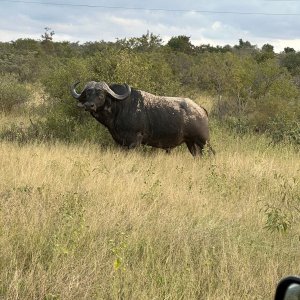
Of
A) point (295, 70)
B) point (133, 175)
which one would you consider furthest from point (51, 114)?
point (295, 70)

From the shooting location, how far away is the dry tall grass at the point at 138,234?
3.43m

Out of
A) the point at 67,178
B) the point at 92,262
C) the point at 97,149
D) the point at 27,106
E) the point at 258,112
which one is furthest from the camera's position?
the point at 27,106

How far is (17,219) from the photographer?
4.46 m

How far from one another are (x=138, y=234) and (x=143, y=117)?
541cm

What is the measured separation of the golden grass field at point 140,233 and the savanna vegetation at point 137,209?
0.01 meters

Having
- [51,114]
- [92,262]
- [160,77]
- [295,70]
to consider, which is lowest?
[92,262]

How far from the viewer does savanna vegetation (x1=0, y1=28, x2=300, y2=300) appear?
11.5 ft

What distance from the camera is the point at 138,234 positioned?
14.2 ft

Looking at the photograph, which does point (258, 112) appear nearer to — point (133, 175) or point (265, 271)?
point (133, 175)

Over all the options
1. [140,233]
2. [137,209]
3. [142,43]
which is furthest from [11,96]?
[140,233]

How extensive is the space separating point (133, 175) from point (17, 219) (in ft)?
9.58

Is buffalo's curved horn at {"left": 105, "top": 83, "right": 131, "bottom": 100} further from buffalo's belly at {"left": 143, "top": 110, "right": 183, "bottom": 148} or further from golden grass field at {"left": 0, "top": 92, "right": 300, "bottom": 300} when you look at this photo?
golden grass field at {"left": 0, "top": 92, "right": 300, "bottom": 300}

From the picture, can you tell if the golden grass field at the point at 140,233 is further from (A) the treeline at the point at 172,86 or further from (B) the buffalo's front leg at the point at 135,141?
(A) the treeline at the point at 172,86

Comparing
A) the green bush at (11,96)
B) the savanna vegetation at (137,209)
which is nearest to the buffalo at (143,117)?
the savanna vegetation at (137,209)
